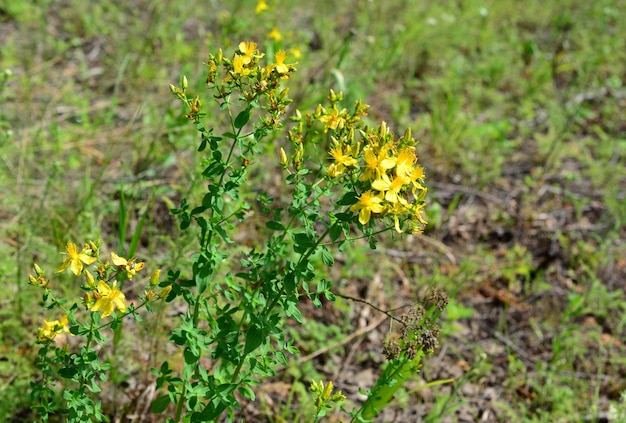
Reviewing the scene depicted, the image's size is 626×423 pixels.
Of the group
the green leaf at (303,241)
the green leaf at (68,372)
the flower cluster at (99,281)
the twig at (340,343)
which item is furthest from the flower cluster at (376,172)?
the twig at (340,343)

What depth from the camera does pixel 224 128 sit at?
3.35 meters

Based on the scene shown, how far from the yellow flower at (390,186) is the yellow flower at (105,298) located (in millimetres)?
646

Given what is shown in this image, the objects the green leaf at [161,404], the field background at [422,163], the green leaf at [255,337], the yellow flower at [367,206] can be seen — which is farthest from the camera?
the field background at [422,163]

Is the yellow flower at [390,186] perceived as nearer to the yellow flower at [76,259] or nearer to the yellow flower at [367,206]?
the yellow flower at [367,206]

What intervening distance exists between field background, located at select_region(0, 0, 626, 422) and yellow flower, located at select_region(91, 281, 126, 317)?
2.00 feet

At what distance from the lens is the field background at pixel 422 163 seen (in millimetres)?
2438

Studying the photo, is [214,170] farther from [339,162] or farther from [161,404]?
[161,404]

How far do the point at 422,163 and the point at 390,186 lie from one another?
2.33 metres

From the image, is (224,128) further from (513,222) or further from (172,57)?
(513,222)

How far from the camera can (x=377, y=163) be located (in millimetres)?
1414

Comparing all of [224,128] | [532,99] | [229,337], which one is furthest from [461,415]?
[532,99]

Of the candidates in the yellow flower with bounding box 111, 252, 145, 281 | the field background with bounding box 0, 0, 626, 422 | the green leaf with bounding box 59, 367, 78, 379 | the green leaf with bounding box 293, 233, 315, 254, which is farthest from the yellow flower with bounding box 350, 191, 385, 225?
the field background with bounding box 0, 0, 626, 422

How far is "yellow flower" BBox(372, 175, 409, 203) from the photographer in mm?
1381

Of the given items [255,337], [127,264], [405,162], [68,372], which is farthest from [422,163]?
Answer: [68,372]
